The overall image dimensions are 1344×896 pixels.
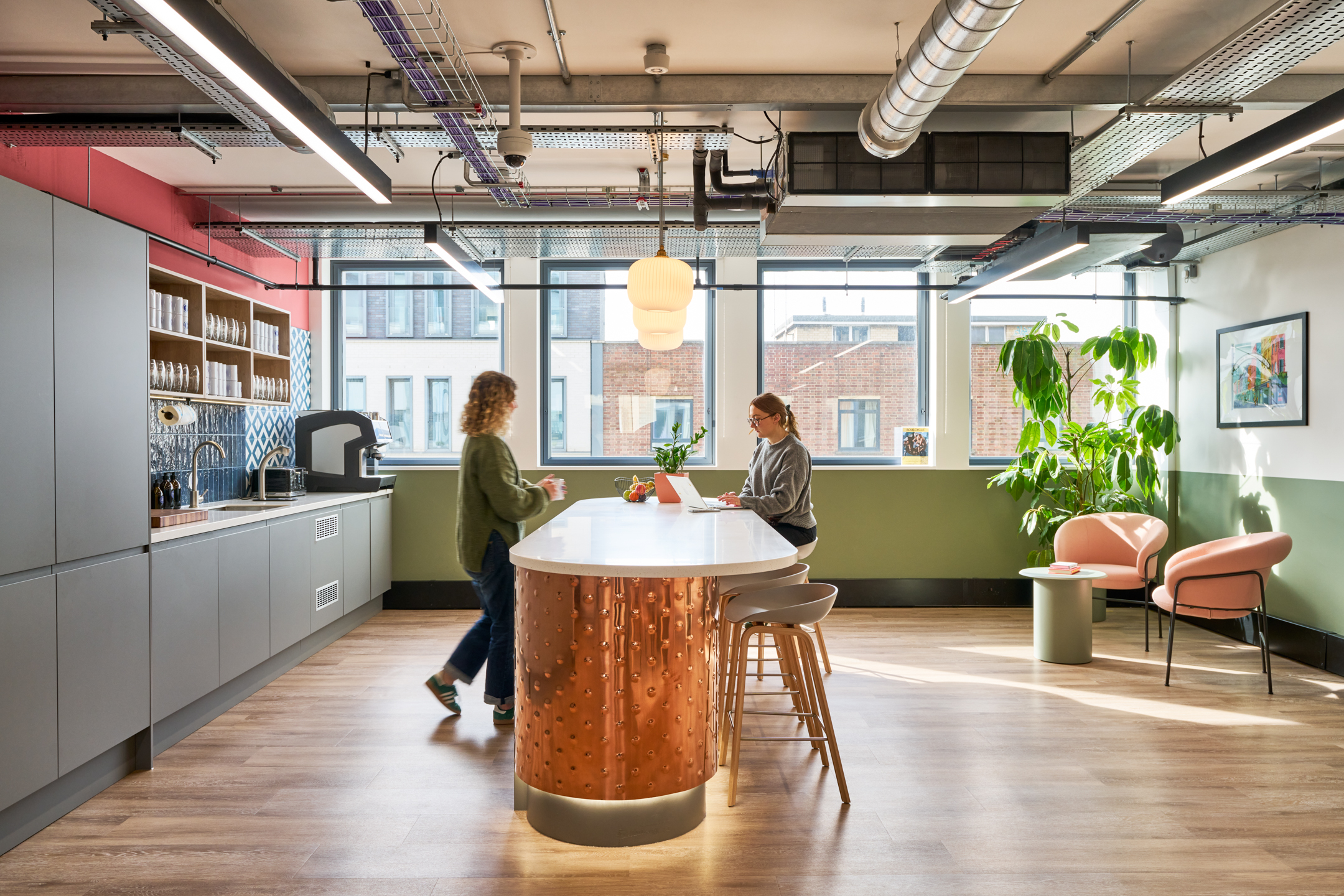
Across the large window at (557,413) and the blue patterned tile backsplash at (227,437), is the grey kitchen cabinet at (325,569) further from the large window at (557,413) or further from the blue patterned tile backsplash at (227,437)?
the large window at (557,413)

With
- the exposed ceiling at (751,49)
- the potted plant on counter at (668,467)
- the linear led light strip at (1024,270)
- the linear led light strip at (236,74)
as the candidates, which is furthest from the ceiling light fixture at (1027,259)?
the linear led light strip at (236,74)

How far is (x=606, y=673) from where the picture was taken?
2.62 meters

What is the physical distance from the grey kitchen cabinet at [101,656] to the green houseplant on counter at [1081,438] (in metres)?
5.73

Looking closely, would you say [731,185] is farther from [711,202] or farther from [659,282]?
[659,282]

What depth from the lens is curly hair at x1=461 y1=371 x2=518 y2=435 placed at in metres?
3.79

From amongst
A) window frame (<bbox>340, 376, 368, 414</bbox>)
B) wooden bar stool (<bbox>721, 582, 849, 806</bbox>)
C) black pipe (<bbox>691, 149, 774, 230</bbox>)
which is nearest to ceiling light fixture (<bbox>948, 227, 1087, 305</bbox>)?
black pipe (<bbox>691, 149, 774, 230</bbox>)

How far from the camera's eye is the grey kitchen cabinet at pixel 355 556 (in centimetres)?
569

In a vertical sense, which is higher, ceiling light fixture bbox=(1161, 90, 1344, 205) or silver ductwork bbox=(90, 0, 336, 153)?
silver ductwork bbox=(90, 0, 336, 153)

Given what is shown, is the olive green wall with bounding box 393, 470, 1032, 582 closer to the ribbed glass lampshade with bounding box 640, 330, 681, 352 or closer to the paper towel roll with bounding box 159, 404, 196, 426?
the ribbed glass lampshade with bounding box 640, 330, 681, 352

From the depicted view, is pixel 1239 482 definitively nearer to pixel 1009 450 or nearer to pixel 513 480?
pixel 1009 450

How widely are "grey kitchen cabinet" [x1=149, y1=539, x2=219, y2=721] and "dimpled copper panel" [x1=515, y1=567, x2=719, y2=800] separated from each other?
1.83 metres

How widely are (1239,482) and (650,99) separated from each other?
5059 millimetres

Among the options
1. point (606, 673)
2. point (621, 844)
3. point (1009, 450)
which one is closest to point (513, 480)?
point (606, 673)

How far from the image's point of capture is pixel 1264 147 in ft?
10.6
